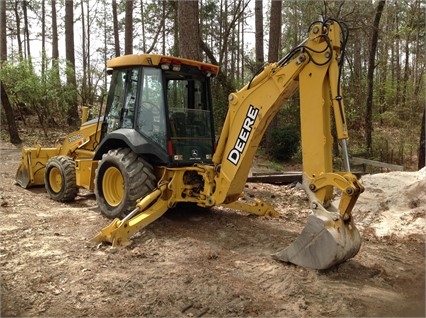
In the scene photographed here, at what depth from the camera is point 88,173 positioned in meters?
7.08

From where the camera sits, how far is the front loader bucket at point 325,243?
4008 mm

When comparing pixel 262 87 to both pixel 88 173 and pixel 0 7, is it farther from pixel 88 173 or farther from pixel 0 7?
pixel 0 7

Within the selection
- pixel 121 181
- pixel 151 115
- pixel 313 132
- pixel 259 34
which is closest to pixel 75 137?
pixel 121 181

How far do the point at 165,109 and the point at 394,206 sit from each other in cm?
373

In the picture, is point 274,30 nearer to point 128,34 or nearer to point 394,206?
point 128,34

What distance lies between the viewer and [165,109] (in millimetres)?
5879

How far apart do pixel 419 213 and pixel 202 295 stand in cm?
389

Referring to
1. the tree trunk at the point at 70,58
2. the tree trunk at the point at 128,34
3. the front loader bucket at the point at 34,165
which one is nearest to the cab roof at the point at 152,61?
the front loader bucket at the point at 34,165

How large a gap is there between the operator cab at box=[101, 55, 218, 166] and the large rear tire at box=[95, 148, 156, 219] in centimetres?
19

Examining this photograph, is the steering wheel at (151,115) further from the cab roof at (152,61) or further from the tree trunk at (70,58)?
the tree trunk at (70,58)

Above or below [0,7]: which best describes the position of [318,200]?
below

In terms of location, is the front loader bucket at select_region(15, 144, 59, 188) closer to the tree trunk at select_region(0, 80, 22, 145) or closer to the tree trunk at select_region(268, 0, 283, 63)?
the tree trunk at select_region(0, 80, 22, 145)

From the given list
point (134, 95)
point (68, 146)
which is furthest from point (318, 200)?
point (68, 146)

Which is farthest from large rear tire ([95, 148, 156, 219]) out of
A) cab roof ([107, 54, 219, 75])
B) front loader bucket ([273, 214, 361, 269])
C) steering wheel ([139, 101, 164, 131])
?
front loader bucket ([273, 214, 361, 269])
